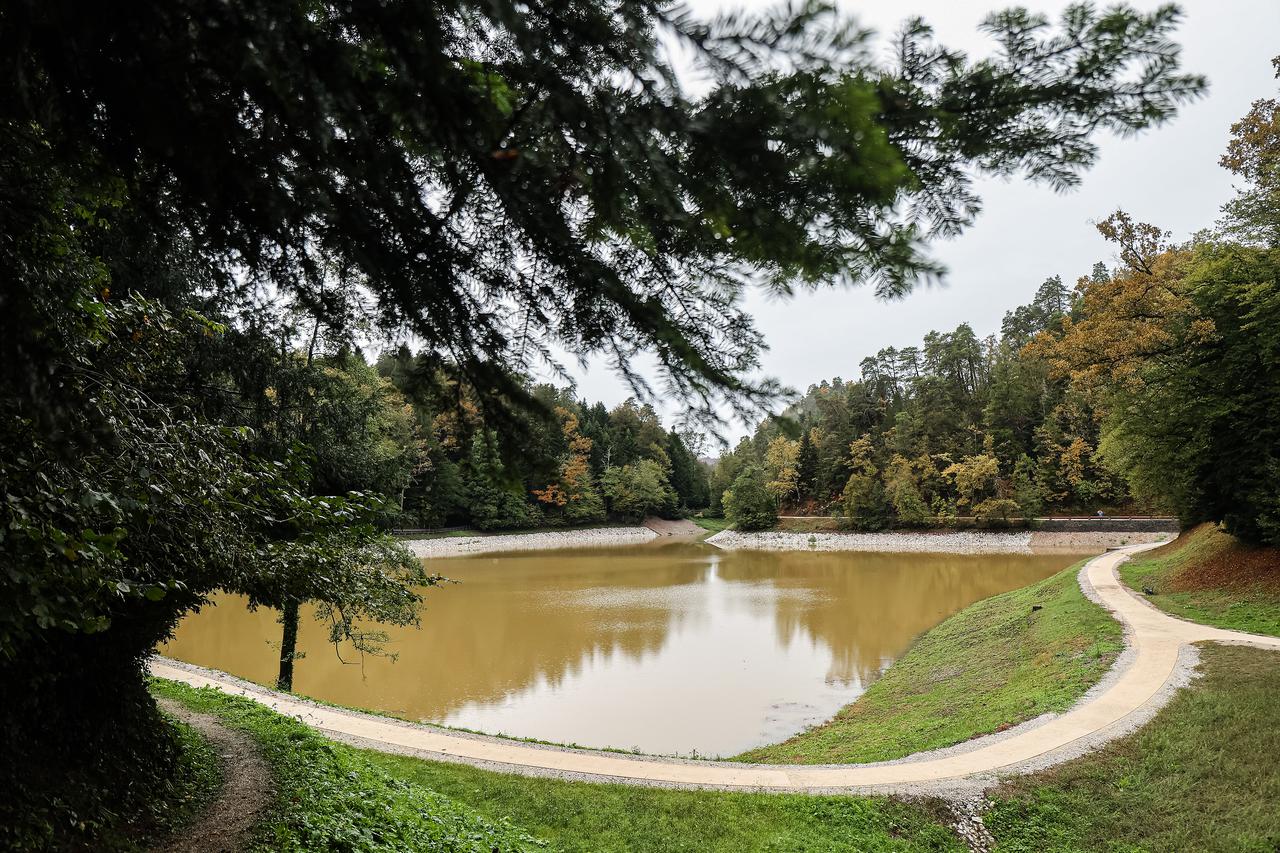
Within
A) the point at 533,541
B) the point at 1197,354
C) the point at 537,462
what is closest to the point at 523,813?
the point at 537,462

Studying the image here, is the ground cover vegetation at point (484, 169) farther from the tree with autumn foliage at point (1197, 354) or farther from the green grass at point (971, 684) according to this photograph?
the tree with autumn foliage at point (1197, 354)

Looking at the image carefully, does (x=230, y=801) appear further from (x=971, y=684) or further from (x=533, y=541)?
(x=533, y=541)

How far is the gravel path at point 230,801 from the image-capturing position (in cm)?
425

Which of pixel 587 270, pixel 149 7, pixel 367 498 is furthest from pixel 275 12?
pixel 367 498

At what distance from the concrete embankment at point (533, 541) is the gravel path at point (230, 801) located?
26.3 metres

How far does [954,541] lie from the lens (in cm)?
3606

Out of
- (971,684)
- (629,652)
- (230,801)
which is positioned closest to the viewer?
(230,801)

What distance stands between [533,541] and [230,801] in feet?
125

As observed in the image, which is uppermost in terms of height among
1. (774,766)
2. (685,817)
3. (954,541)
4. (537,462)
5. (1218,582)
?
(537,462)

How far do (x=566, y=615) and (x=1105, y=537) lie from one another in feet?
96.8

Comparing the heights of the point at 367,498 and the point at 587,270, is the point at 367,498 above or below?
below

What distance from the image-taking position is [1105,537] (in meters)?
32.6

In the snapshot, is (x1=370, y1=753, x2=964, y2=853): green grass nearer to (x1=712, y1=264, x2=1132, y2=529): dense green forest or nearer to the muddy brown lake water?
the muddy brown lake water

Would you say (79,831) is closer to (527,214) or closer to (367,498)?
(367,498)
